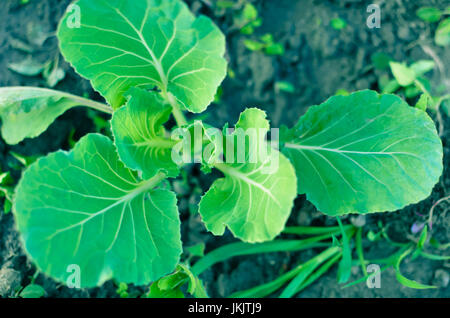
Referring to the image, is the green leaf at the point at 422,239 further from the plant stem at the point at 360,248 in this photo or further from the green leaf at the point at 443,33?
the green leaf at the point at 443,33

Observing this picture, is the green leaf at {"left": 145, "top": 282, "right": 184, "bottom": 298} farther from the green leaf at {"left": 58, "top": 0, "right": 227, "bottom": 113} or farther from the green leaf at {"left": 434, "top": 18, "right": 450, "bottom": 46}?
the green leaf at {"left": 434, "top": 18, "right": 450, "bottom": 46}

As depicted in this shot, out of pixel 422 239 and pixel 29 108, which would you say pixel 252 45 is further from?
pixel 422 239

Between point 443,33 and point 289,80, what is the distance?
81 centimetres

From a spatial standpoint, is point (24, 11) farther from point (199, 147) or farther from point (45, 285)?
point (45, 285)

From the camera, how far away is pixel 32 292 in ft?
5.43

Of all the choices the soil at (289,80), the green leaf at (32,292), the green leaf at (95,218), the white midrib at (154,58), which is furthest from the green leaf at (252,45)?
the green leaf at (32,292)

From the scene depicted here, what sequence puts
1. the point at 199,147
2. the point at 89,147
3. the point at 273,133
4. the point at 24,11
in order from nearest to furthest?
the point at 89,147 < the point at 199,147 < the point at 273,133 < the point at 24,11

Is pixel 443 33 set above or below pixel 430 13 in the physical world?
below

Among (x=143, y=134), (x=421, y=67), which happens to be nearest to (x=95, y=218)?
(x=143, y=134)

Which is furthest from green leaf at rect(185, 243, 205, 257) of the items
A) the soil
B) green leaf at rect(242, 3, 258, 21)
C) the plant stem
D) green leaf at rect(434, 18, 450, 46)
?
green leaf at rect(434, 18, 450, 46)

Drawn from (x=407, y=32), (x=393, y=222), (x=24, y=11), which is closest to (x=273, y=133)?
(x=393, y=222)

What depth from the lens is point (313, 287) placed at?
1873mm

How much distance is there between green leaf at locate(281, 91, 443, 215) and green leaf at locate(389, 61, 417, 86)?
0.50 meters

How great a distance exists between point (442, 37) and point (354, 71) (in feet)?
1.52
